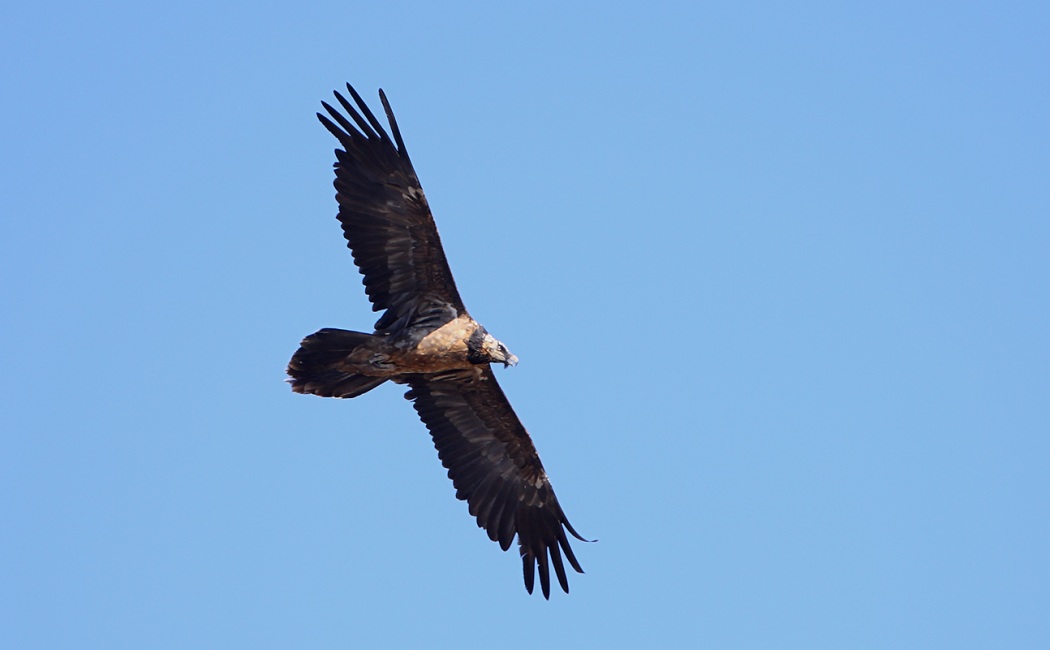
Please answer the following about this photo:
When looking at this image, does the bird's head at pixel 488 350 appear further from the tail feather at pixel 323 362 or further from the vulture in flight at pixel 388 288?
the tail feather at pixel 323 362

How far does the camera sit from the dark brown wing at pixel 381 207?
14320 mm

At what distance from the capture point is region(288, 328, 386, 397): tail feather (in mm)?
14203

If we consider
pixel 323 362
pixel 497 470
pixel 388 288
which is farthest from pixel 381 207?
pixel 497 470

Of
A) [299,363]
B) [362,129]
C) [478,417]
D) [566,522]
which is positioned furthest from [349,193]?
[566,522]

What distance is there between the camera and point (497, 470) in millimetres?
15812

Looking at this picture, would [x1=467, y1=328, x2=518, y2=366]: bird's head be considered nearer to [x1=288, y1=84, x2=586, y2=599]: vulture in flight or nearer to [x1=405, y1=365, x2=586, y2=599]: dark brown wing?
[x1=288, y1=84, x2=586, y2=599]: vulture in flight

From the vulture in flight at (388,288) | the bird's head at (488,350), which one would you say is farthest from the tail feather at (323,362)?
the bird's head at (488,350)

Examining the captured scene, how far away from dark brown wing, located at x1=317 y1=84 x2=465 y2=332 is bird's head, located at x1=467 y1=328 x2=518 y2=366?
0.50m

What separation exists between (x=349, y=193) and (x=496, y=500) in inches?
144

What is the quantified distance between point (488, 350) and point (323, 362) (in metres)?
1.58

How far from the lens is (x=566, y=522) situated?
15.7 m

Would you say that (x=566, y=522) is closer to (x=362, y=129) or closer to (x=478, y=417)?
(x=478, y=417)

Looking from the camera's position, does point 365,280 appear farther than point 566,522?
No

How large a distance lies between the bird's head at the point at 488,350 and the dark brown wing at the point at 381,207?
0.50 metres
